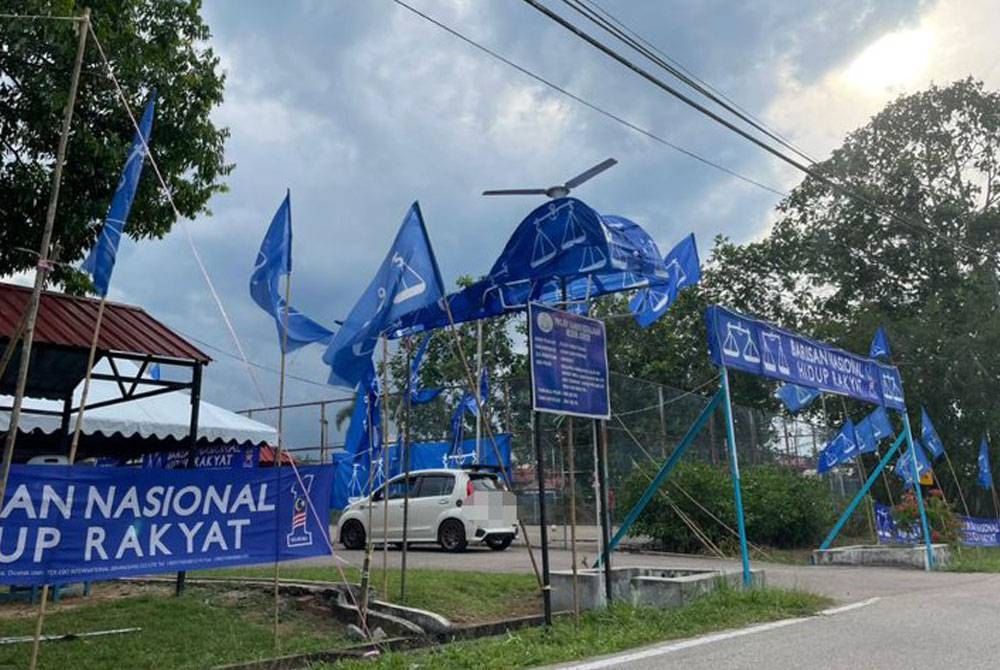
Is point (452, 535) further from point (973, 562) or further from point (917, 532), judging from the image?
point (973, 562)

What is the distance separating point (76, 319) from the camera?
858 cm

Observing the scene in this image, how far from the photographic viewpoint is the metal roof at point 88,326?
796 cm

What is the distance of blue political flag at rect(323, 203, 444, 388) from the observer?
781 centimetres

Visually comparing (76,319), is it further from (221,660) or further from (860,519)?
(860,519)

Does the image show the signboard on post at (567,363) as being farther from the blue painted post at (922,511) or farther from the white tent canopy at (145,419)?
the blue painted post at (922,511)

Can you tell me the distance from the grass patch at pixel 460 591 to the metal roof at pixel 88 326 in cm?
342

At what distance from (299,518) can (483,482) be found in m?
8.57

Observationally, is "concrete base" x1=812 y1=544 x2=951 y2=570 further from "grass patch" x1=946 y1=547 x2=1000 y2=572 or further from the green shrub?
the green shrub

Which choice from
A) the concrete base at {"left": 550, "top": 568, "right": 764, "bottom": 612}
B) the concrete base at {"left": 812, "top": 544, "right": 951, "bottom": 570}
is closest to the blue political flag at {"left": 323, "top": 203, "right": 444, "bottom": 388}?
the concrete base at {"left": 550, "top": 568, "right": 764, "bottom": 612}

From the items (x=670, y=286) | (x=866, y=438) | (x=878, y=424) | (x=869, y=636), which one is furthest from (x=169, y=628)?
(x=878, y=424)

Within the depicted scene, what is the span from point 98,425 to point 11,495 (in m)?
6.44

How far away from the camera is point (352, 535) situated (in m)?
16.6

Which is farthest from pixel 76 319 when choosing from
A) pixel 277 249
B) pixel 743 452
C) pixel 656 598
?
pixel 743 452

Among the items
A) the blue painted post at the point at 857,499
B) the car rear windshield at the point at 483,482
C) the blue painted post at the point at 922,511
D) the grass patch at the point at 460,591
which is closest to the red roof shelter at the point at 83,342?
the grass patch at the point at 460,591
